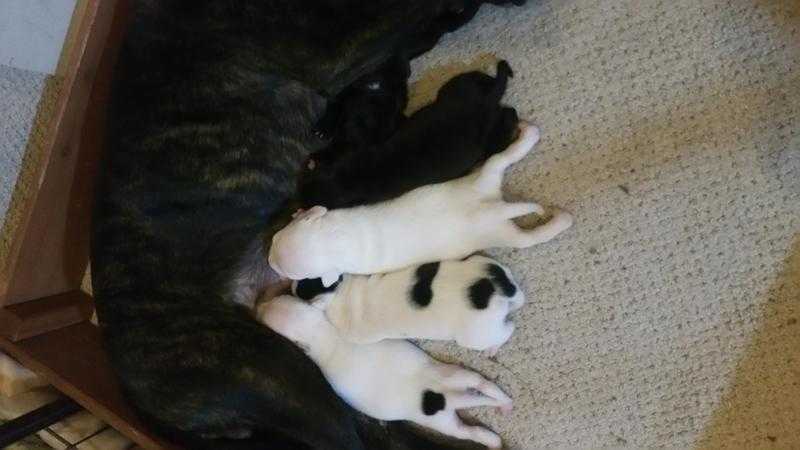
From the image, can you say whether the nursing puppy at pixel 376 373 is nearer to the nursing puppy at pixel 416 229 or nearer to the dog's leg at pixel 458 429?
the dog's leg at pixel 458 429

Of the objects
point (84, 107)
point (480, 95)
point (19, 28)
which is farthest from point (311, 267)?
point (19, 28)

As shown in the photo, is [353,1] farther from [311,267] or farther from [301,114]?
[311,267]

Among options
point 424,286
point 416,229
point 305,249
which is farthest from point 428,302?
point 305,249

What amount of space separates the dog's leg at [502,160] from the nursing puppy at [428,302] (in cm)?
15

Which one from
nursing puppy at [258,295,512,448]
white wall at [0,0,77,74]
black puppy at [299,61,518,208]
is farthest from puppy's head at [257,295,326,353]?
white wall at [0,0,77,74]

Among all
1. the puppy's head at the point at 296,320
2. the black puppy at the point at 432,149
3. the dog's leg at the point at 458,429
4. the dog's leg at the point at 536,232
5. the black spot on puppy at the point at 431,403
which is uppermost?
the black puppy at the point at 432,149

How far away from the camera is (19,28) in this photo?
1.97m

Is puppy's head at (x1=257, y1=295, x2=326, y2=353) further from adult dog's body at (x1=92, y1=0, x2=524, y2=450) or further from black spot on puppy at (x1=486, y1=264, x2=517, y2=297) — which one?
black spot on puppy at (x1=486, y1=264, x2=517, y2=297)

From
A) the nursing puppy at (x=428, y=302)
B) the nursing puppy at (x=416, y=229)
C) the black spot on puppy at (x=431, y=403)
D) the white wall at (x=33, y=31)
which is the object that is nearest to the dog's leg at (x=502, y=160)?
the nursing puppy at (x=416, y=229)

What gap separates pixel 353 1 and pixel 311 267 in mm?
505

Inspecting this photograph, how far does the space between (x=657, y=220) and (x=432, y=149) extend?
475mm

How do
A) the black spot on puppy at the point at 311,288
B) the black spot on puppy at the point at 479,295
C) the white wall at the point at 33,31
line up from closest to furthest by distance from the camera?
the black spot on puppy at the point at 479,295
the black spot on puppy at the point at 311,288
the white wall at the point at 33,31

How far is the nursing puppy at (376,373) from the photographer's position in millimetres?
1573

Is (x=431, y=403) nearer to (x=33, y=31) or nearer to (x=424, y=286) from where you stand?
(x=424, y=286)
